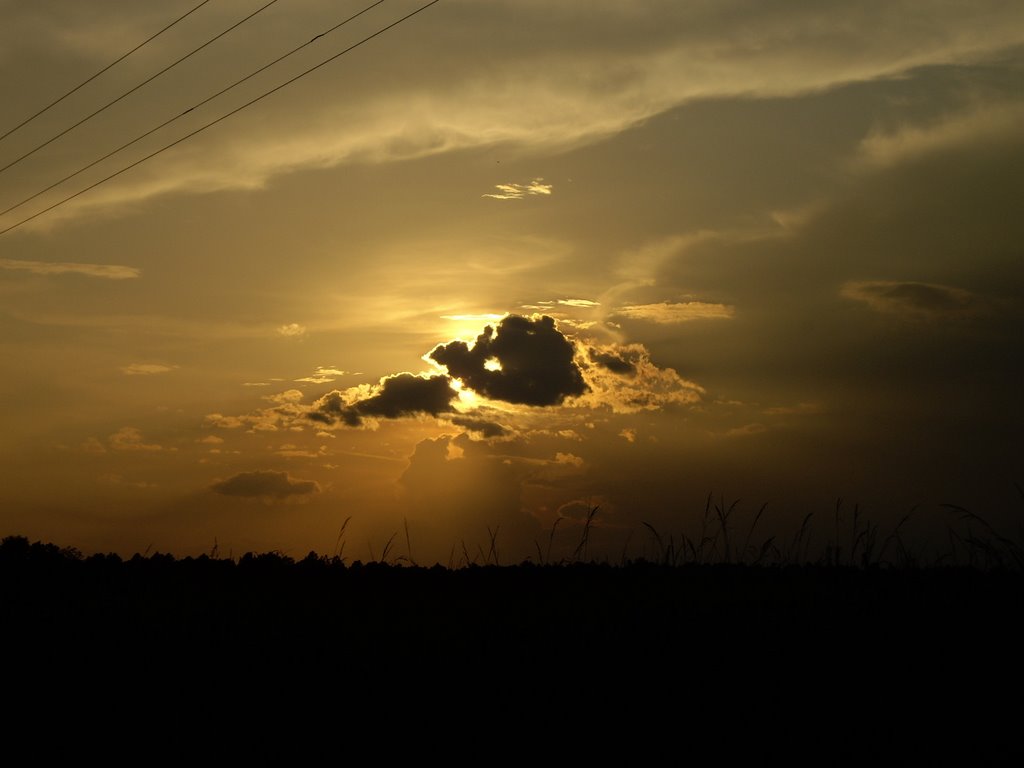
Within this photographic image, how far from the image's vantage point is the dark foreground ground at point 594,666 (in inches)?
332

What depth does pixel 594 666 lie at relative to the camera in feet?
31.9

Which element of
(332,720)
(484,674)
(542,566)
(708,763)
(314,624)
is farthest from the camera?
(542,566)

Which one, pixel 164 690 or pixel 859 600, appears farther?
pixel 859 600

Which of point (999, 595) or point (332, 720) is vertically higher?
point (999, 595)

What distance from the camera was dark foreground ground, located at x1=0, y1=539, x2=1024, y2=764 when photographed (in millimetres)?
8445

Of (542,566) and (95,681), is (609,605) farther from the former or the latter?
(95,681)

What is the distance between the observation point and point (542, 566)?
17047mm

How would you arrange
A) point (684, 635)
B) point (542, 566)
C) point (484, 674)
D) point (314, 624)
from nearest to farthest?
point (484, 674)
point (684, 635)
point (314, 624)
point (542, 566)

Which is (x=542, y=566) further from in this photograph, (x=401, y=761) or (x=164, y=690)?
(x=401, y=761)

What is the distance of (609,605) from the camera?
12.7 m

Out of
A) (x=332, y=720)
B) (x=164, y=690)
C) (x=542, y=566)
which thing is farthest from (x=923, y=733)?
(x=542, y=566)

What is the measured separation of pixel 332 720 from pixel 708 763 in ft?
10.4

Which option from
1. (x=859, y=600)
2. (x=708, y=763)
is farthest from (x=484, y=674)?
(x=859, y=600)

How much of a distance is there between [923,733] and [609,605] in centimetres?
493
